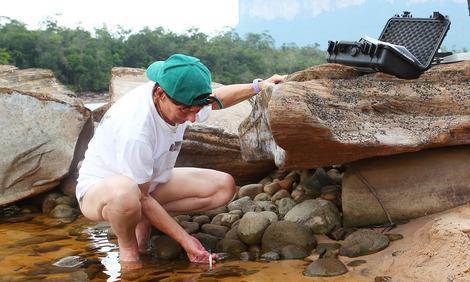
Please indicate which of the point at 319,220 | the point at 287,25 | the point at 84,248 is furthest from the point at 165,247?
the point at 287,25

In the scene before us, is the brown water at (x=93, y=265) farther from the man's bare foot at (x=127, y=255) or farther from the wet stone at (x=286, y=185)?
the wet stone at (x=286, y=185)

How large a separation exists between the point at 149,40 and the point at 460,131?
62.3 ft

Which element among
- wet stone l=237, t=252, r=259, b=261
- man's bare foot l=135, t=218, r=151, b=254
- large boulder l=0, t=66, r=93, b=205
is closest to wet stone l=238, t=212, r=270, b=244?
wet stone l=237, t=252, r=259, b=261

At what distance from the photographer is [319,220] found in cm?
341

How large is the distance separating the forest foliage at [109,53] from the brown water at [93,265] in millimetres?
13409

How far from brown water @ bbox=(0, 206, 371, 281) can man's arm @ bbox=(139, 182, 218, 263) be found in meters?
0.07

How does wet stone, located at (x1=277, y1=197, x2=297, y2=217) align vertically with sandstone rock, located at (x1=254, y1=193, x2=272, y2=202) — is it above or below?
above

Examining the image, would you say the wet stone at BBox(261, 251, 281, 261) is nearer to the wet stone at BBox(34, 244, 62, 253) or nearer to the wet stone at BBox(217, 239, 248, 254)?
the wet stone at BBox(217, 239, 248, 254)

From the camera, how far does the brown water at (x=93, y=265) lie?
2891 millimetres

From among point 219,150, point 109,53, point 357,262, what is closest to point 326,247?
point 357,262

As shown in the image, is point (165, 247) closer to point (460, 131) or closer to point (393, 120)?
point (393, 120)

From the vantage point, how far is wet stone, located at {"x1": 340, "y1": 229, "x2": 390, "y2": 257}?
2936 millimetres

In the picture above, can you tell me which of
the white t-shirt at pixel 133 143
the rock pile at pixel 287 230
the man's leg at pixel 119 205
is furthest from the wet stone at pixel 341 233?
the man's leg at pixel 119 205

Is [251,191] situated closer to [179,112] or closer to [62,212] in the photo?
[62,212]
